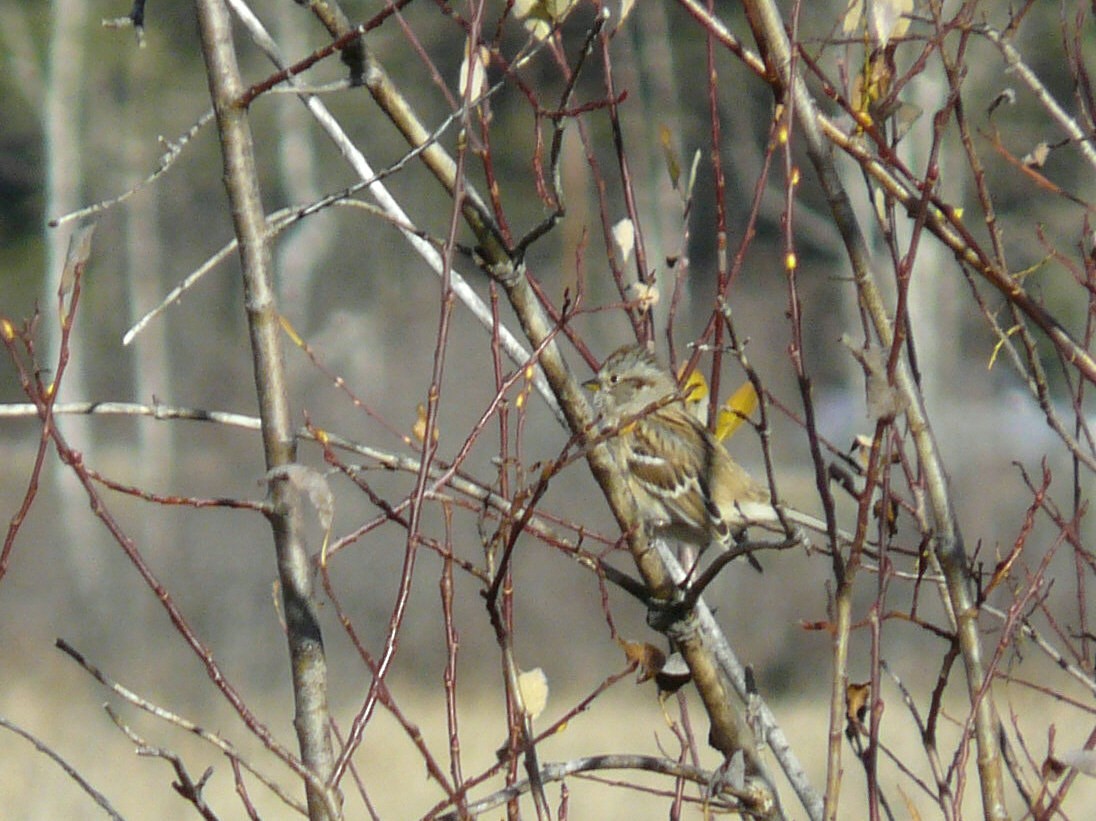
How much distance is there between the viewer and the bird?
422cm

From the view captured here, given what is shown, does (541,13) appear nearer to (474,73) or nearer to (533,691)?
(474,73)

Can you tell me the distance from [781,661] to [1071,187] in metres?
9.86

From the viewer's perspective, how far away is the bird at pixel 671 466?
4223 millimetres

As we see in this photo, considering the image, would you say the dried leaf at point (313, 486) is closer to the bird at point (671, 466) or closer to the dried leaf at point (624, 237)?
the dried leaf at point (624, 237)

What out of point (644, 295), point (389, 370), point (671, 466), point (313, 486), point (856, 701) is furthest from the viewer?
point (389, 370)

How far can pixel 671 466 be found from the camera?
14.9 ft

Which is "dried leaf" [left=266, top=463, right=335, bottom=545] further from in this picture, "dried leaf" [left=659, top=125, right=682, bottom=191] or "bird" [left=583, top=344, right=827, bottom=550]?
"bird" [left=583, top=344, right=827, bottom=550]

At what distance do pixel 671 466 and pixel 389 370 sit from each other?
46.7 ft

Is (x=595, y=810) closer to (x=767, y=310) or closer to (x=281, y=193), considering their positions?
(x=281, y=193)

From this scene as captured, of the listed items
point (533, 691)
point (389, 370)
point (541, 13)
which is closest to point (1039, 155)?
point (541, 13)

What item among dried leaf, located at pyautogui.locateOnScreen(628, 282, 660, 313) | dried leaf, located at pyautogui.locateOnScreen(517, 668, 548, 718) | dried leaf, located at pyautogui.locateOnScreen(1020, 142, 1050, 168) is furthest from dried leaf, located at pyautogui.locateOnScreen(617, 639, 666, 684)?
dried leaf, located at pyautogui.locateOnScreen(1020, 142, 1050, 168)

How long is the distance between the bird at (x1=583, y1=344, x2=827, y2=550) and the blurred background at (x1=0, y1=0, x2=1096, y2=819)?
316 cm

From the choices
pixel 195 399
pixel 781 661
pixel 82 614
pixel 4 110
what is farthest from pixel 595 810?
pixel 4 110

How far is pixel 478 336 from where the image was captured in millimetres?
19516
